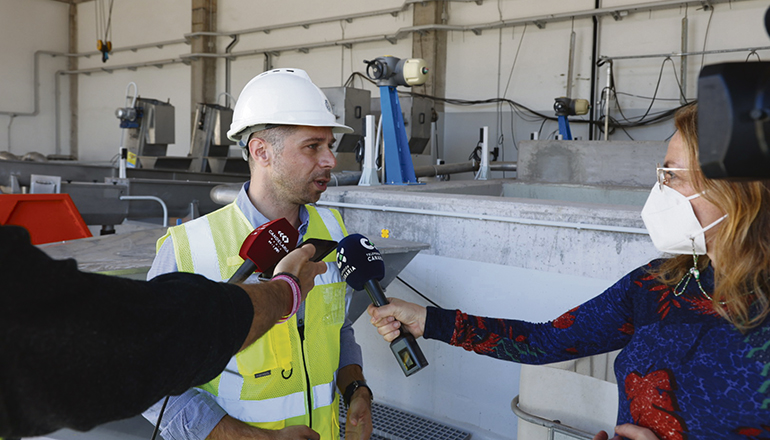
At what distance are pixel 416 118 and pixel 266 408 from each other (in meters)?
6.28

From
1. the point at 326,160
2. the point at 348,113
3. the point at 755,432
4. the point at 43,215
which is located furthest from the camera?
the point at 348,113

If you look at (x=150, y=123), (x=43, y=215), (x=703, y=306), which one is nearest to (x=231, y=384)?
(x=703, y=306)

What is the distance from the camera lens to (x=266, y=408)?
1.44 metres

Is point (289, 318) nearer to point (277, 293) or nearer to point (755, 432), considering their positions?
point (277, 293)

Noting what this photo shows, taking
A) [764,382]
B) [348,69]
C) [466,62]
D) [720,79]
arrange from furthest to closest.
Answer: [348,69], [466,62], [764,382], [720,79]

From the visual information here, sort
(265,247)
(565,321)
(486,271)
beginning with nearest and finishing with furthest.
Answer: (265,247) → (565,321) → (486,271)

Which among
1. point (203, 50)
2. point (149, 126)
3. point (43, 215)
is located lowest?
point (43, 215)

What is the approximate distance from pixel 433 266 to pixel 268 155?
4.18ft

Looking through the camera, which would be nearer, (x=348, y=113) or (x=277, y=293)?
(x=277, y=293)

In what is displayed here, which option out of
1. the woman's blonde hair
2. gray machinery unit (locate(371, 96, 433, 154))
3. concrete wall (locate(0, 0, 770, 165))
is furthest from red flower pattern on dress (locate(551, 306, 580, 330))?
concrete wall (locate(0, 0, 770, 165))

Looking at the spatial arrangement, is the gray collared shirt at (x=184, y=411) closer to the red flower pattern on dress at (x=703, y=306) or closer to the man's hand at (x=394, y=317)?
the man's hand at (x=394, y=317)

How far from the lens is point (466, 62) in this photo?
31.7 feet

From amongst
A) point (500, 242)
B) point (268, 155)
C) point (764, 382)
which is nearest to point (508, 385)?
point (500, 242)

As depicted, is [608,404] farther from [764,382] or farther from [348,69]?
[348,69]
